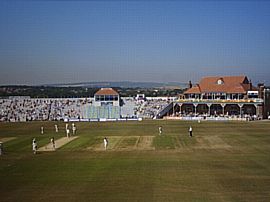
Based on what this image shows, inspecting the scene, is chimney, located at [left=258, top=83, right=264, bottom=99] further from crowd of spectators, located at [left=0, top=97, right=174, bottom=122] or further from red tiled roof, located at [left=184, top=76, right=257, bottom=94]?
crowd of spectators, located at [left=0, top=97, right=174, bottom=122]

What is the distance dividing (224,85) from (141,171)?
38409 mm

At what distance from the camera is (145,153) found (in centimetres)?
2241

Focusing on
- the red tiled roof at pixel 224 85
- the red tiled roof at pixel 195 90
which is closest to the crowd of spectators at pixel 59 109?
the red tiled roof at pixel 195 90

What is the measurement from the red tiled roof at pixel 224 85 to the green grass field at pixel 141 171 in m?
24.7

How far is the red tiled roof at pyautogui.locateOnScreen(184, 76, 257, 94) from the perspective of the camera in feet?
170

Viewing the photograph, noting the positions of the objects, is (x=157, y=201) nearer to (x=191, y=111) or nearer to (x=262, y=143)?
(x=262, y=143)

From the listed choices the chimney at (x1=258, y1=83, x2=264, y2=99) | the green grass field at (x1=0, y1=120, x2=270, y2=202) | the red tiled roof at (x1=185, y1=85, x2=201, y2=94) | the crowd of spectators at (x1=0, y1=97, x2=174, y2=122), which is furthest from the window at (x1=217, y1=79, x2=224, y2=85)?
the green grass field at (x1=0, y1=120, x2=270, y2=202)

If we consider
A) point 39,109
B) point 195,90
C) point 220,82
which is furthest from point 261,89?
point 39,109

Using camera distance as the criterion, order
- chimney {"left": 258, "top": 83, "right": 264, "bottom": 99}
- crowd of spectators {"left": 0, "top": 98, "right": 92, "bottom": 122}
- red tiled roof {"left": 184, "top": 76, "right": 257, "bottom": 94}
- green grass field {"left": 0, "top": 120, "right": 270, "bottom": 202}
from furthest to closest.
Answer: crowd of spectators {"left": 0, "top": 98, "right": 92, "bottom": 122}, red tiled roof {"left": 184, "top": 76, "right": 257, "bottom": 94}, chimney {"left": 258, "top": 83, "right": 264, "bottom": 99}, green grass field {"left": 0, "top": 120, "right": 270, "bottom": 202}

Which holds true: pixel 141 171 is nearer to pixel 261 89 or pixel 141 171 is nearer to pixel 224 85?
pixel 261 89

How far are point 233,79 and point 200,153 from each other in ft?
114

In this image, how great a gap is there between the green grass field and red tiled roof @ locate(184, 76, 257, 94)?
24700mm

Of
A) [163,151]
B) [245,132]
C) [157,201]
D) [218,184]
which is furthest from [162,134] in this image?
[157,201]

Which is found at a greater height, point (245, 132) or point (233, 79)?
point (233, 79)
